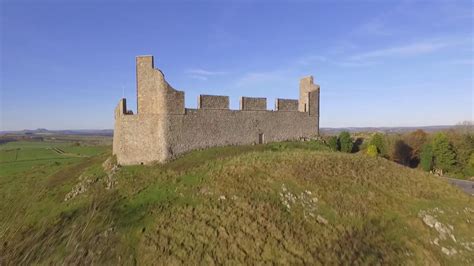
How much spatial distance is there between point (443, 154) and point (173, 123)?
4012 centimetres

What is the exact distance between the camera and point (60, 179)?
762 inches

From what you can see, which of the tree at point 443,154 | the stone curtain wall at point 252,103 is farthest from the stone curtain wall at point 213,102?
the tree at point 443,154

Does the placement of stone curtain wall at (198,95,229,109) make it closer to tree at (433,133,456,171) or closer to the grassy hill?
the grassy hill

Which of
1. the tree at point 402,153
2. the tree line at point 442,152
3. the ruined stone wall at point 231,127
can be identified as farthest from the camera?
the tree at point 402,153

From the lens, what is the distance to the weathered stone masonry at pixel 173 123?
1747 centimetres

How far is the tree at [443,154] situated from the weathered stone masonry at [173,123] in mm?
31500

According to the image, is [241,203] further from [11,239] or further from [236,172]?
[11,239]

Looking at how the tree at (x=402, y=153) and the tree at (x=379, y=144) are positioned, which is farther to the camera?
the tree at (x=402, y=153)

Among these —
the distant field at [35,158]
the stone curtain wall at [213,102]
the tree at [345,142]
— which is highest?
the stone curtain wall at [213,102]

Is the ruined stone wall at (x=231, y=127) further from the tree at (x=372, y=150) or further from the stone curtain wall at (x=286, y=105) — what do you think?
the tree at (x=372, y=150)

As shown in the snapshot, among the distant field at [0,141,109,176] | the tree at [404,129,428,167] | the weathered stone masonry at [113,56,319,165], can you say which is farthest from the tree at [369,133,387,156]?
the distant field at [0,141,109,176]

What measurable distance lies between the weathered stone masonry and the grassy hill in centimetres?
147

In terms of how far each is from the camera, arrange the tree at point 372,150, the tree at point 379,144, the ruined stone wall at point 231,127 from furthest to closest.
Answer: the tree at point 379,144 → the tree at point 372,150 → the ruined stone wall at point 231,127

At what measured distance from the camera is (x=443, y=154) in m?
39.7
